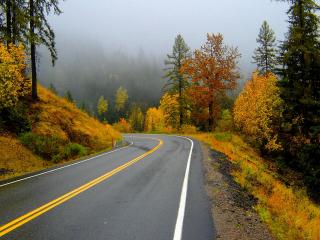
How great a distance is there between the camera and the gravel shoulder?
7.85 meters

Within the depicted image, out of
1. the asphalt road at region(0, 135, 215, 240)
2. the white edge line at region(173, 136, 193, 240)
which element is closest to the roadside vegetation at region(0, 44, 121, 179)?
the asphalt road at region(0, 135, 215, 240)

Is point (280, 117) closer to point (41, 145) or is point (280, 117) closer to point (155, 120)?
point (41, 145)

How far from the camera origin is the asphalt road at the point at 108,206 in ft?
24.6

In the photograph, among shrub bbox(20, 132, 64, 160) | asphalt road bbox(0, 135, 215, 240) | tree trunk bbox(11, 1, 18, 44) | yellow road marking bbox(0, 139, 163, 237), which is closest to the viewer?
asphalt road bbox(0, 135, 215, 240)

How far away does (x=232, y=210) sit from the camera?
32.1 feet

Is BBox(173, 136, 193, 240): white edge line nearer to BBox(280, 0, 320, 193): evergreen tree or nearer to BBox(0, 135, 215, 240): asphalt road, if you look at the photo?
BBox(0, 135, 215, 240): asphalt road

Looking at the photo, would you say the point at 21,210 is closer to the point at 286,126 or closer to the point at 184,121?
the point at 286,126

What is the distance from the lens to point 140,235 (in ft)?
23.9

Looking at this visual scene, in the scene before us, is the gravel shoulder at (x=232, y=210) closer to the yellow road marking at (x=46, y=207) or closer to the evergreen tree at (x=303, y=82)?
the yellow road marking at (x=46, y=207)

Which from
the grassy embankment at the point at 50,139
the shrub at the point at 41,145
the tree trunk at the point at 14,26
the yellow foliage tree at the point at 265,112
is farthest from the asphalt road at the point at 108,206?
the yellow foliage tree at the point at 265,112

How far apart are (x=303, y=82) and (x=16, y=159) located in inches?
807

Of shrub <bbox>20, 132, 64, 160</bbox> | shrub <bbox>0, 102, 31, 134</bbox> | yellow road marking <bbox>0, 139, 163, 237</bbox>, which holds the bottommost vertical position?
yellow road marking <bbox>0, 139, 163, 237</bbox>

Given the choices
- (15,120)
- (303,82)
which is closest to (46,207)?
(15,120)

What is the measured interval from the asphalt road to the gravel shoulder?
0.98 ft
